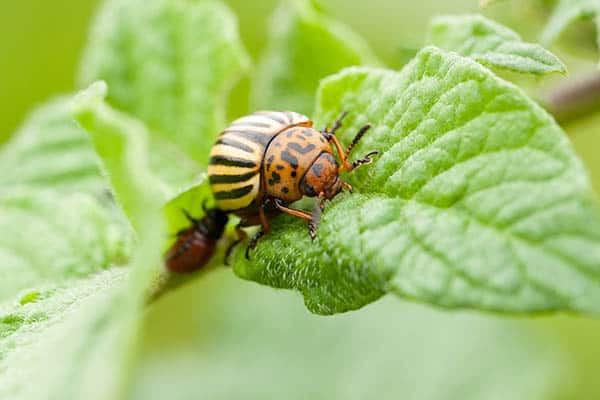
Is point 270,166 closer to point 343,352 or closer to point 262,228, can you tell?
point 262,228

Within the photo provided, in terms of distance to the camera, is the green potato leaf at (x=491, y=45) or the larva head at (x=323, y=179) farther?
the larva head at (x=323, y=179)

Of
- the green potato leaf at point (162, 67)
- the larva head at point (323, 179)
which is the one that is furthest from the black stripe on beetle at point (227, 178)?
the green potato leaf at point (162, 67)

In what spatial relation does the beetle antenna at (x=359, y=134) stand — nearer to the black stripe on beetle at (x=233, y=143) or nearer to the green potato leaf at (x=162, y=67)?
the black stripe on beetle at (x=233, y=143)

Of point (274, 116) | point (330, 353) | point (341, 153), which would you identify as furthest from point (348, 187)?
point (330, 353)

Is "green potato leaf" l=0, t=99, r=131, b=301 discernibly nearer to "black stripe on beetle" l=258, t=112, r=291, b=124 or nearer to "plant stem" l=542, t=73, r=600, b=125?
"black stripe on beetle" l=258, t=112, r=291, b=124

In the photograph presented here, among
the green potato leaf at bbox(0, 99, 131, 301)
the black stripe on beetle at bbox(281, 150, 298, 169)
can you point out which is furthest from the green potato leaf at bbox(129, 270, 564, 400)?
the black stripe on beetle at bbox(281, 150, 298, 169)

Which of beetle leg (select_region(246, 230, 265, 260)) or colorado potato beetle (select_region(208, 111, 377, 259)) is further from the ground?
colorado potato beetle (select_region(208, 111, 377, 259))
